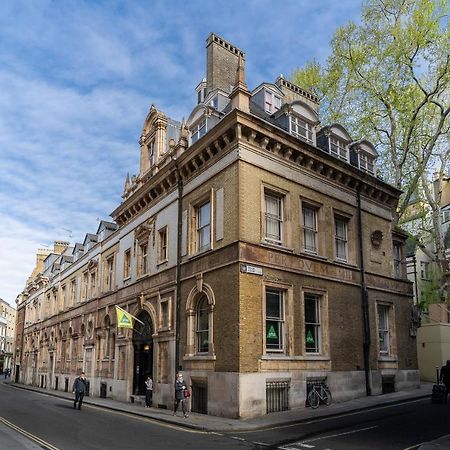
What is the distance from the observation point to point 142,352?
2402 centimetres

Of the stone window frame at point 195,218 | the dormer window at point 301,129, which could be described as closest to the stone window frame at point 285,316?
the stone window frame at point 195,218

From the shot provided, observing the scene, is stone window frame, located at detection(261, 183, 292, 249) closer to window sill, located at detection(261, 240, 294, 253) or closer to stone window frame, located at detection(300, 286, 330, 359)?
window sill, located at detection(261, 240, 294, 253)

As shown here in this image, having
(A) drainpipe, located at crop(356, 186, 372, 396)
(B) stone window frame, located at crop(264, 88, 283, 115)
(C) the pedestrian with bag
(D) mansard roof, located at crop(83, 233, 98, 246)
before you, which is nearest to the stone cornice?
(A) drainpipe, located at crop(356, 186, 372, 396)

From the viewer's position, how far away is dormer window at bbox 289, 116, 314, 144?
20.8 metres

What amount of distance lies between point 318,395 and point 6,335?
9977cm

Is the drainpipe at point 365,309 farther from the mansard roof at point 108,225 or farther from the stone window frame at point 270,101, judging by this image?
the mansard roof at point 108,225

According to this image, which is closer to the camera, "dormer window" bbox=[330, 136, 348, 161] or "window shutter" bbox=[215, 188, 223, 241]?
"window shutter" bbox=[215, 188, 223, 241]

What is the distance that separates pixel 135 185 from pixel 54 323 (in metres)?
21.7

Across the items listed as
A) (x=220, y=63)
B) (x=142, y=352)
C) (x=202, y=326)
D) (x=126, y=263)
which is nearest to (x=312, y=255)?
(x=202, y=326)

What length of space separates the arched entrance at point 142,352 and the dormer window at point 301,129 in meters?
11.1

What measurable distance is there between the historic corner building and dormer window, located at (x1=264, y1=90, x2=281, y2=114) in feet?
0.21

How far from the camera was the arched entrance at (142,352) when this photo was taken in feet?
76.2

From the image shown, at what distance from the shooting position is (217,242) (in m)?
18.4

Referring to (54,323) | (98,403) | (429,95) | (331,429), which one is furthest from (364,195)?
(54,323)
